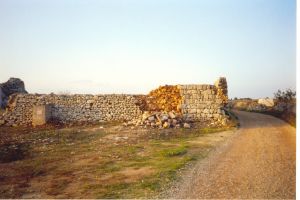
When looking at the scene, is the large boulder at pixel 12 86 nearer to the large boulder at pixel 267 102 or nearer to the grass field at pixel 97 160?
the grass field at pixel 97 160

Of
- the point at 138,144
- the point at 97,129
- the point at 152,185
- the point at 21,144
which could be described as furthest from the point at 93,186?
the point at 97,129

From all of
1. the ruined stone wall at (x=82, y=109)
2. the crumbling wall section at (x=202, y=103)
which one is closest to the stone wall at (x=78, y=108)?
the ruined stone wall at (x=82, y=109)

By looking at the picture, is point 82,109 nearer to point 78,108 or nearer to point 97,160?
point 78,108

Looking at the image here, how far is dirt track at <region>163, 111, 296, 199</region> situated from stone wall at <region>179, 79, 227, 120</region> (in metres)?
6.24

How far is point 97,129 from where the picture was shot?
1880 cm

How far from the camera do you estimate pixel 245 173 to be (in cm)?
906

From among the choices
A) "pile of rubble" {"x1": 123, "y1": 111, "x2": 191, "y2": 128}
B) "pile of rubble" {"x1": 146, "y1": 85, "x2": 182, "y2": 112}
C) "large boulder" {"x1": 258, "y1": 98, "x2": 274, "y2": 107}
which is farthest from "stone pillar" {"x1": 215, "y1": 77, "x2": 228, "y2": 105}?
"large boulder" {"x1": 258, "y1": 98, "x2": 274, "y2": 107}

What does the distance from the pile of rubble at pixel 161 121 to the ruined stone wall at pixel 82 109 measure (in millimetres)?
2173

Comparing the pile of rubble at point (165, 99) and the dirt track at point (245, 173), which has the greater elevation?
the pile of rubble at point (165, 99)

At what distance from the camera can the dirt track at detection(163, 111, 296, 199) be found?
24.8ft

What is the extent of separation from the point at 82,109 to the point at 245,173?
15.0m

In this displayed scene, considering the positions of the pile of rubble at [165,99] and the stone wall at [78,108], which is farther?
the stone wall at [78,108]

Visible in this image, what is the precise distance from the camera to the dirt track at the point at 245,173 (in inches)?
297

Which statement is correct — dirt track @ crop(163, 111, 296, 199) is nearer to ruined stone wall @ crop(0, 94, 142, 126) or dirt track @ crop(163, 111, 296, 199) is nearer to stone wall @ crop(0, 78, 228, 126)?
stone wall @ crop(0, 78, 228, 126)
